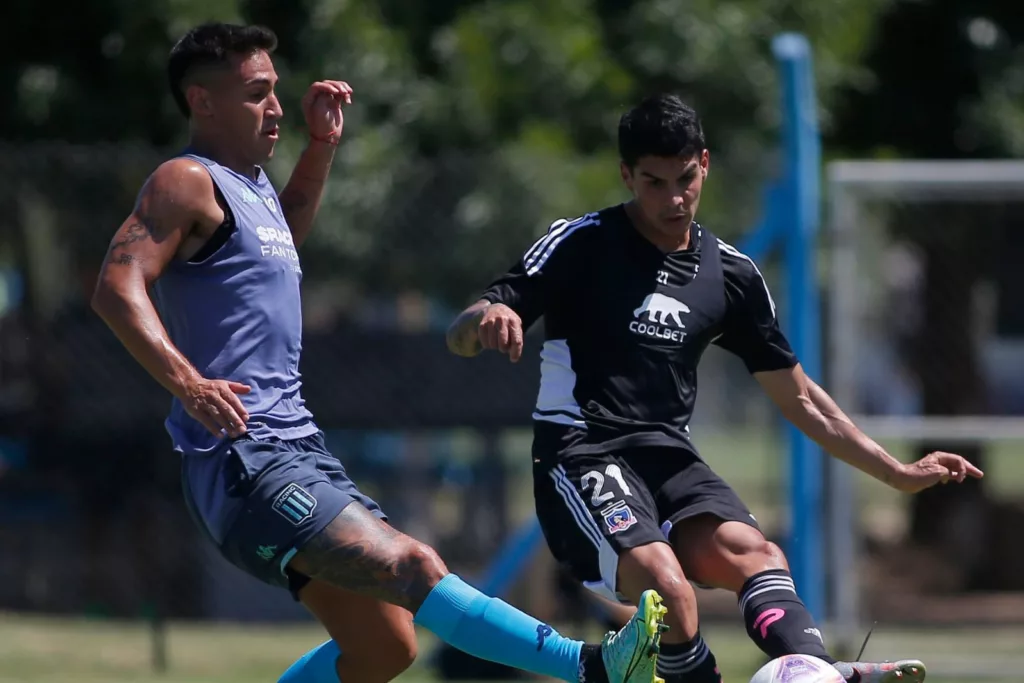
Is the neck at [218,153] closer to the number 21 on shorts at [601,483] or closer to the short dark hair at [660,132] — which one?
the short dark hair at [660,132]

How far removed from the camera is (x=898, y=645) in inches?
363

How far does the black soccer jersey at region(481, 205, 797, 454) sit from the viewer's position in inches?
197

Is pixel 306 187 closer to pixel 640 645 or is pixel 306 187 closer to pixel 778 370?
pixel 778 370

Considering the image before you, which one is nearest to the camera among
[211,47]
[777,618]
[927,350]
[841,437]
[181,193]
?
[181,193]

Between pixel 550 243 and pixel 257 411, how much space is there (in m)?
1.11

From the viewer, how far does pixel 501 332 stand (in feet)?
14.6

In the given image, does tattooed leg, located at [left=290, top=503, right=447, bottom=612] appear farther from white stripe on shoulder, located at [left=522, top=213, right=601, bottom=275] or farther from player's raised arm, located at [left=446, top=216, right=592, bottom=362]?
white stripe on shoulder, located at [left=522, top=213, right=601, bottom=275]

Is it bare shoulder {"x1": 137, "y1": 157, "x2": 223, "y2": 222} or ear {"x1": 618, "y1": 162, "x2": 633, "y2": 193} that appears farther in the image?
ear {"x1": 618, "y1": 162, "x2": 633, "y2": 193}

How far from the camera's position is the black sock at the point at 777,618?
470 cm

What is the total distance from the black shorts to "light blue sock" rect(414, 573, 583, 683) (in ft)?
1.25

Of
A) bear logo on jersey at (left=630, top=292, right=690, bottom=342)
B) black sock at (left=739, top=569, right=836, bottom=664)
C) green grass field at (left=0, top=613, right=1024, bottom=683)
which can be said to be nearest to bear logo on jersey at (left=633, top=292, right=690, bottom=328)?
bear logo on jersey at (left=630, top=292, right=690, bottom=342)

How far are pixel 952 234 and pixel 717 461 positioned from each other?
890 cm

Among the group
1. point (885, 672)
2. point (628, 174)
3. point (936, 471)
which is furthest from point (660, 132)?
point (885, 672)

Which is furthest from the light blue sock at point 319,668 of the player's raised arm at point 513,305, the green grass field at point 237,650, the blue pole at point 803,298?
the blue pole at point 803,298
